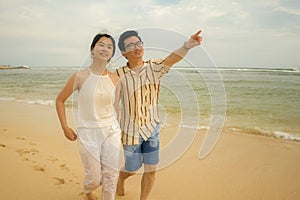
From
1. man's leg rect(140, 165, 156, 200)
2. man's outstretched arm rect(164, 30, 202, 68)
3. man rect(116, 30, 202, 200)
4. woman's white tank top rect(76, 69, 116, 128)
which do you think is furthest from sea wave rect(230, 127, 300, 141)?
woman's white tank top rect(76, 69, 116, 128)

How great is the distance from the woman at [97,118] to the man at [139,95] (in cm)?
12

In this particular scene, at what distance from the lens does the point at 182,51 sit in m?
2.22

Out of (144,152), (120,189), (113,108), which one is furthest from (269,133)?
(113,108)

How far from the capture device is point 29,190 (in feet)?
8.83

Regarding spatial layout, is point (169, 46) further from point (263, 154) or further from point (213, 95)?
point (213, 95)

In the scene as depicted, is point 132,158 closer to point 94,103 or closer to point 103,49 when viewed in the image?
point 94,103

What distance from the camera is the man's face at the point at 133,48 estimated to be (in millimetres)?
2324

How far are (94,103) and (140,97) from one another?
404mm

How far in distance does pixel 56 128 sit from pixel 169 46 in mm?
4100

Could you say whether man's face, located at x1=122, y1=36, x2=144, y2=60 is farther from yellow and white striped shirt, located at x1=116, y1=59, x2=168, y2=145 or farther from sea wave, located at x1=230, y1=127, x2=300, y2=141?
sea wave, located at x1=230, y1=127, x2=300, y2=141

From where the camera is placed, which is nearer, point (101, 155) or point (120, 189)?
point (101, 155)

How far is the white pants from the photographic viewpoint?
2.23 metres

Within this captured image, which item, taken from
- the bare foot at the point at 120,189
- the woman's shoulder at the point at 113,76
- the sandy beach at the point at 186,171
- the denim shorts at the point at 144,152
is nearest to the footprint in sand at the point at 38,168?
the sandy beach at the point at 186,171

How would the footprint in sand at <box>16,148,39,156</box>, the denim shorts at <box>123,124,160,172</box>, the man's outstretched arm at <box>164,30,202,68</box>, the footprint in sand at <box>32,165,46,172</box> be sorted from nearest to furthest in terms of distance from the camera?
1. the man's outstretched arm at <box>164,30,202,68</box>
2. the denim shorts at <box>123,124,160,172</box>
3. the footprint in sand at <box>32,165,46,172</box>
4. the footprint in sand at <box>16,148,39,156</box>
